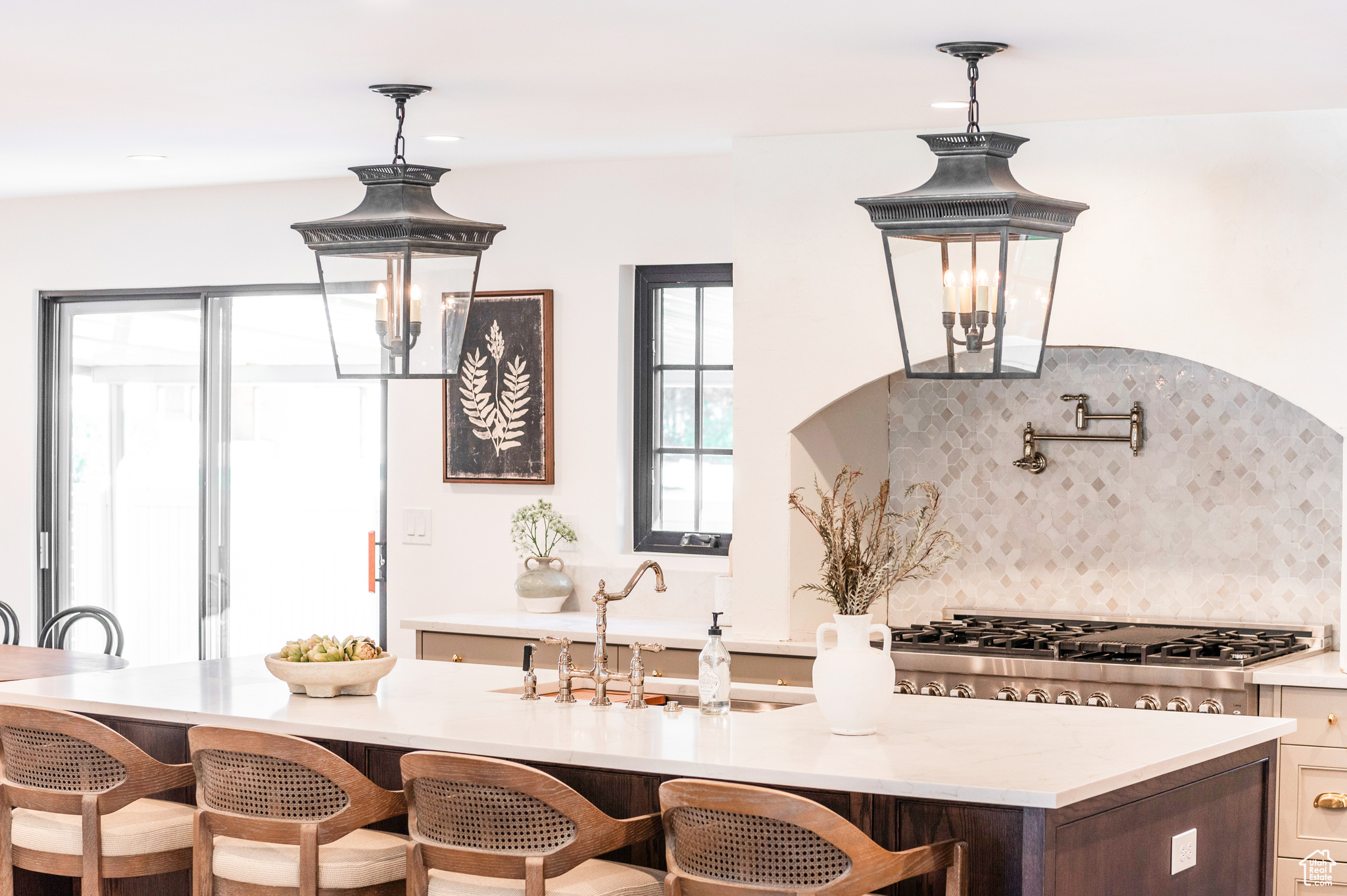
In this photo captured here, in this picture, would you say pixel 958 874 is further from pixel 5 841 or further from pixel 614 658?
pixel 614 658

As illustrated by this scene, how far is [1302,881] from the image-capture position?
439 centimetres

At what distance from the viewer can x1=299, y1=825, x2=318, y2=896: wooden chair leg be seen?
317 centimetres

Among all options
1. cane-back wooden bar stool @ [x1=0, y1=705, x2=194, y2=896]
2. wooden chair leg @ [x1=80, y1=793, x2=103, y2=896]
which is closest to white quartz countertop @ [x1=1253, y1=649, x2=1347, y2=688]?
cane-back wooden bar stool @ [x1=0, y1=705, x2=194, y2=896]

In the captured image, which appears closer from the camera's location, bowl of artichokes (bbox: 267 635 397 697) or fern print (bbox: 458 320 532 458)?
bowl of artichokes (bbox: 267 635 397 697)

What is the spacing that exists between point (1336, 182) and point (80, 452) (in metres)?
5.38

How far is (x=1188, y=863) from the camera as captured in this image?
10.8ft

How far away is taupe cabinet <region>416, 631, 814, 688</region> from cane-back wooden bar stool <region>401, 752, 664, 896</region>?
180 cm

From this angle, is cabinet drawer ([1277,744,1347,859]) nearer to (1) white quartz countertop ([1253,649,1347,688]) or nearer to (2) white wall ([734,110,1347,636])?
(1) white quartz countertop ([1253,649,1347,688])

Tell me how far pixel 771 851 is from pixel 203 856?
132 centimetres

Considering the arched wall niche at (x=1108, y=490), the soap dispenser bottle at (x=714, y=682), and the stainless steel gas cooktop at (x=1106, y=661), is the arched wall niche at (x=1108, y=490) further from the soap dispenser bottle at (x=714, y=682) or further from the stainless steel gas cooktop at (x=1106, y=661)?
the soap dispenser bottle at (x=714, y=682)

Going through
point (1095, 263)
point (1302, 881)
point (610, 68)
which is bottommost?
point (1302, 881)

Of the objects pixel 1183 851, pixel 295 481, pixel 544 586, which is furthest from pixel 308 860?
pixel 295 481

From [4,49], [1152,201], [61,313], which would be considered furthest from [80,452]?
[1152,201]

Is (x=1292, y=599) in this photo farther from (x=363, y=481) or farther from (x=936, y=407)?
(x=363, y=481)
